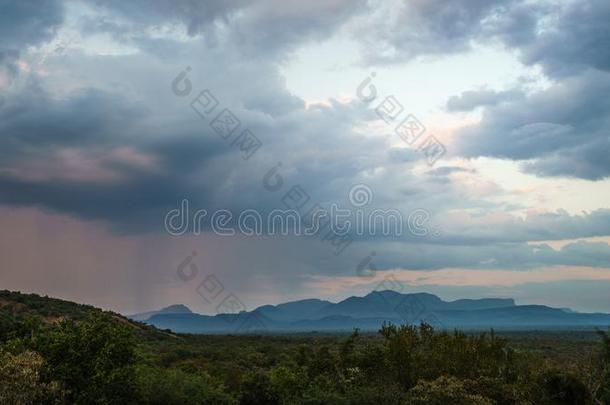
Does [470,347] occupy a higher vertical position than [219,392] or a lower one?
higher

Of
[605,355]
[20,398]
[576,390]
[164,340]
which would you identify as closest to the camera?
[20,398]

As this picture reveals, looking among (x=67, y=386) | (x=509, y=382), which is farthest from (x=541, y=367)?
(x=67, y=386)

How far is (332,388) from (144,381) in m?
10.7

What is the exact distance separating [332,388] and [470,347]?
28.5 feet

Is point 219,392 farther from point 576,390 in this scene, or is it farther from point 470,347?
point 576,390

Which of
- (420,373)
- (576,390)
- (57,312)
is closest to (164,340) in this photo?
(57,312)

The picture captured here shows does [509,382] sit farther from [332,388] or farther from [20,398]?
Result: [20,398]

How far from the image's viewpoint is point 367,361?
3725cm

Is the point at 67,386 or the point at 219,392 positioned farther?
the point at 219,392

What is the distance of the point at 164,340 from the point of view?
293 ft

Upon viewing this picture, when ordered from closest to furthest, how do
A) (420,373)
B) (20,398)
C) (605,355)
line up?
1. (20,398)
2. (420,373)
3. (605,355)

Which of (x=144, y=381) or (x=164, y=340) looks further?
(x=164, y=340)

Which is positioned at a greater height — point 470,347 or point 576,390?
point 470,347

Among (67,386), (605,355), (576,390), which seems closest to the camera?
(67,386)
